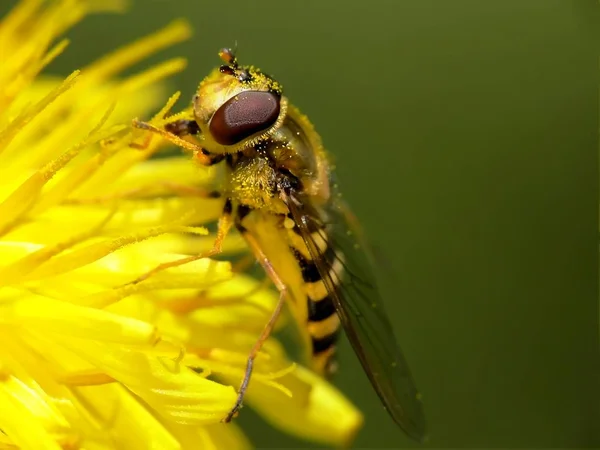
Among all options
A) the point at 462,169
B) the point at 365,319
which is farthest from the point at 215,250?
the point at 462,169

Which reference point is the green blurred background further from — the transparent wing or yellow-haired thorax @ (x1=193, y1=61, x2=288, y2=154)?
yellow-haired thorax @ (x1=193, y1=61, x2=288, y2=154)

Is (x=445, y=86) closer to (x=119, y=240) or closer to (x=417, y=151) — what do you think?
(x=417, y=151)

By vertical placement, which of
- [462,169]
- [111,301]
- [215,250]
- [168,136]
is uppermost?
[462,169]

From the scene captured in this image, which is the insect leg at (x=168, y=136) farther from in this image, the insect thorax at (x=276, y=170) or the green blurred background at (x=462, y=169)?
the green blurred background at (x=462, y=169)

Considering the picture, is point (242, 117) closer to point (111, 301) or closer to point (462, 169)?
point (111, 301)

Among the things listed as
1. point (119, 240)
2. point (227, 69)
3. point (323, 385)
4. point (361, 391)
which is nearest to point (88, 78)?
point (227, 69)

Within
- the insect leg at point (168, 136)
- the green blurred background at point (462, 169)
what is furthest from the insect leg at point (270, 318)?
the green blurred background at point (462, 169)
